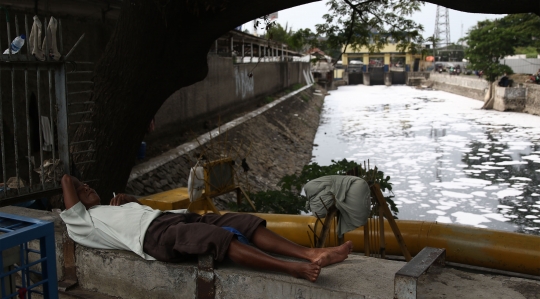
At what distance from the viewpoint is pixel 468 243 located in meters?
4.93

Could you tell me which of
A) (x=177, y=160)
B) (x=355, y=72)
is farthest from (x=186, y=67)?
(x=355, y=72)

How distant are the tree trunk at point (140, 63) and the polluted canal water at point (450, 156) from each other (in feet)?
20.1

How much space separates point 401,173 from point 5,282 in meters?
13.0

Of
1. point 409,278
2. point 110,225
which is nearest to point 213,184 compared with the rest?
point 110,225

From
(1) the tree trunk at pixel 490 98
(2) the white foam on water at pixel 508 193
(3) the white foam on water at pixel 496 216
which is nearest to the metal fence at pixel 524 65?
(1) the tree trunk at pixel 490 98

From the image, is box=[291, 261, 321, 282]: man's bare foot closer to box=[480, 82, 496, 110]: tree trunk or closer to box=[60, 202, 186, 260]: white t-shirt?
box=[60, 202, 186, 260]: white t-shirt

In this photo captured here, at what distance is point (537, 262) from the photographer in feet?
15.4

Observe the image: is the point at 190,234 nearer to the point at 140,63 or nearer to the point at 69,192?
the point at 69,192

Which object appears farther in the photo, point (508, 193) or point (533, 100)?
point (533, 100)

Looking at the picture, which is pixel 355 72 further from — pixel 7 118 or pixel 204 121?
pixel 7 118

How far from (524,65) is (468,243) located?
3493cm

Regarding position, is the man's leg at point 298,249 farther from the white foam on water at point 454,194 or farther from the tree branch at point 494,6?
the white foam on water at point 454,194

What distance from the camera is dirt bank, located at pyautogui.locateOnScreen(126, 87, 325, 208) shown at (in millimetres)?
9617

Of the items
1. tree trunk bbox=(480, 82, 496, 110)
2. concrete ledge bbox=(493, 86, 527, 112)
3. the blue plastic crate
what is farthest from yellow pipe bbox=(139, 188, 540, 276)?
tree trunk bbox=(480, 82, 496, 110)
